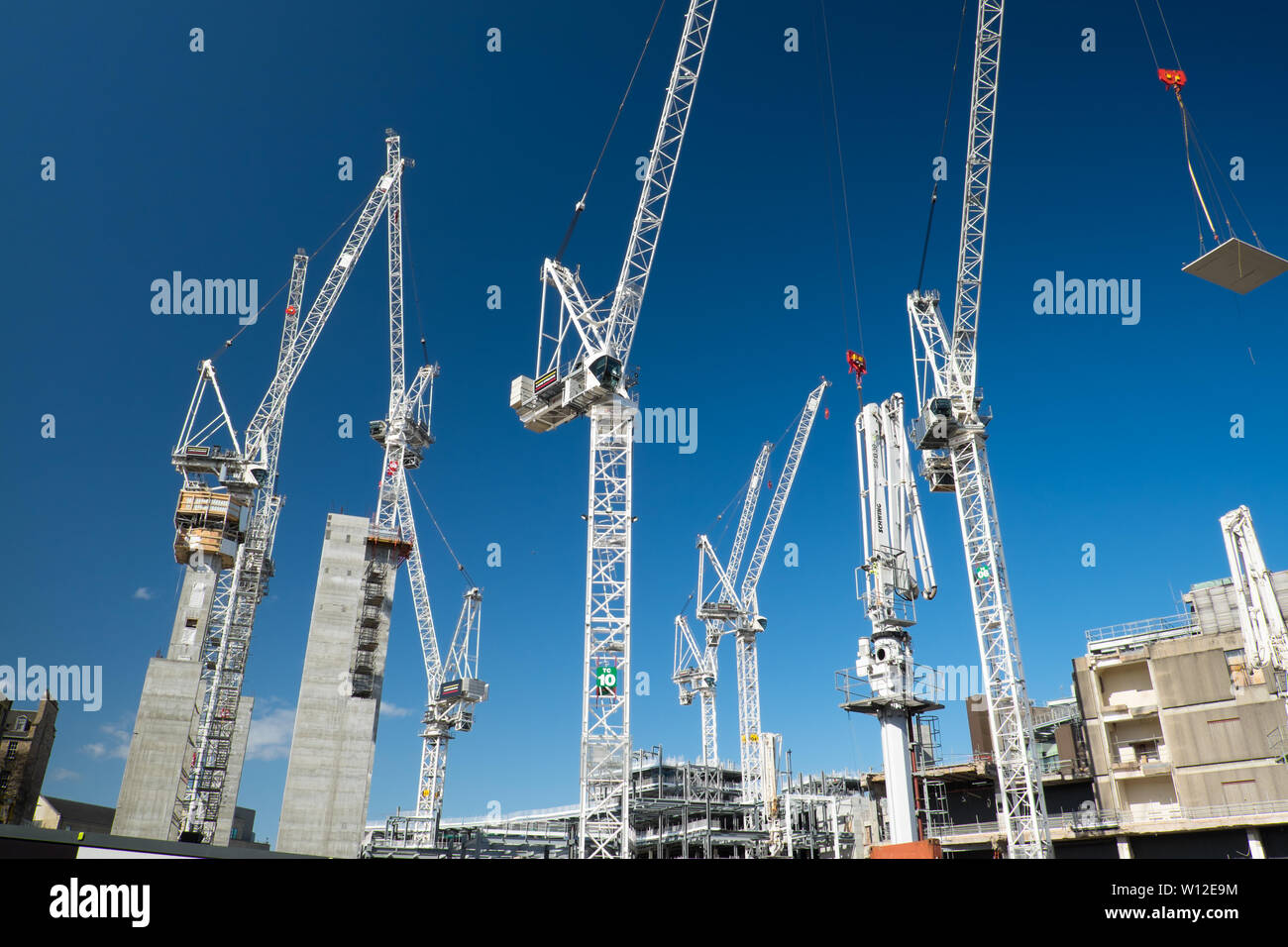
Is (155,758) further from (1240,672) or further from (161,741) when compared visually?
(1240,672)

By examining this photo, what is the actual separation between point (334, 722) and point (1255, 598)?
72.8 metres

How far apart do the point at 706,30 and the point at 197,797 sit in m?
A: 86.8

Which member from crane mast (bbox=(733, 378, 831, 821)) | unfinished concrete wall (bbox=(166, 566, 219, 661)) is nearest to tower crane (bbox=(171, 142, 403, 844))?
unfinished concrete wall (bbox=(166, 566, 219, 661))

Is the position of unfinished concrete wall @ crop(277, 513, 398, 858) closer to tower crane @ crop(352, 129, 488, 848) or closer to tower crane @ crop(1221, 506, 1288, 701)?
tower crane @ crop(352, 129, 488, 848)

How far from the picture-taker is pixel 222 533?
8544 centimetres

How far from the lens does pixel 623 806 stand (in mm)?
51562

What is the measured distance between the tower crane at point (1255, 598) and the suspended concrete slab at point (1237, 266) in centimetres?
2160

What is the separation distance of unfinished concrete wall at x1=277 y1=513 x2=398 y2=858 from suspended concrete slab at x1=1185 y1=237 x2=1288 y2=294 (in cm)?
7442

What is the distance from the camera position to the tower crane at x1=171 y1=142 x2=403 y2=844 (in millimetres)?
84750

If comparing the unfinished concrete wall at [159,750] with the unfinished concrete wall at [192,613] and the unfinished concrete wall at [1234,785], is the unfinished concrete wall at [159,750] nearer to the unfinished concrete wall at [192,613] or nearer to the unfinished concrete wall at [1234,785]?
the unfinished concrete wall at [192,613]

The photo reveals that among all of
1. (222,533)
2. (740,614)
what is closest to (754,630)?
(740,614)

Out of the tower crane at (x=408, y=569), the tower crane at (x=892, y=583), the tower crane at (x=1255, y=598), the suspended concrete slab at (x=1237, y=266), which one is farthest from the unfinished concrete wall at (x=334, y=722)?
the suspended concrete slab at (x=1237, y=266)
